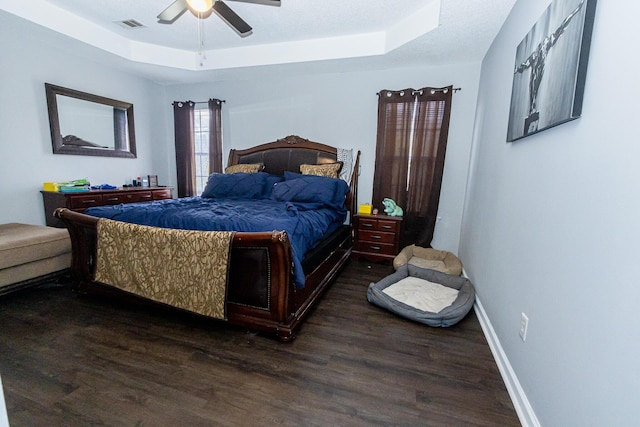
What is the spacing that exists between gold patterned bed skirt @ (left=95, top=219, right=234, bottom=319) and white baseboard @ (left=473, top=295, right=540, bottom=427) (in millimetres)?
1721

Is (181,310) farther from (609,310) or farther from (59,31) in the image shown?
(59,31)

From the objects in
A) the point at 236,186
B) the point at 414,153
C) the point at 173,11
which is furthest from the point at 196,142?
the point at 414,153

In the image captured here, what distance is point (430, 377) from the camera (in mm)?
1593

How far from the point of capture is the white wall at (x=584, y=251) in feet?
2.76

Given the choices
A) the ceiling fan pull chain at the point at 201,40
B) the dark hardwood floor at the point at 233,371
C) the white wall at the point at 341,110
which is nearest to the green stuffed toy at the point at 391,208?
the white wall at the point at 341,110

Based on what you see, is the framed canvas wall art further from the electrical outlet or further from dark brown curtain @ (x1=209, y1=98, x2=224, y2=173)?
dark brown curtain @ (x1=209, y1=98, x2=224, y2=173)

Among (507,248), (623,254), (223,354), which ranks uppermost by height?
(623,254)

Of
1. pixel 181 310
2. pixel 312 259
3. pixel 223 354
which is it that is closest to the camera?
pixel 223 354

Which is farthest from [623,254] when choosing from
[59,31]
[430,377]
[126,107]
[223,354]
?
[126,107]

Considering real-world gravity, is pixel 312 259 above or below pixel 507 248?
below

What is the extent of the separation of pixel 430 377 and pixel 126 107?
16.2 ft

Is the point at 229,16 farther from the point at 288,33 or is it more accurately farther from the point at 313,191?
the point at 313,191

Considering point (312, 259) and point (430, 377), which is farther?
point (312, 259)

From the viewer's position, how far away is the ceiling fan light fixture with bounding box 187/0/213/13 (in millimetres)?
2107
